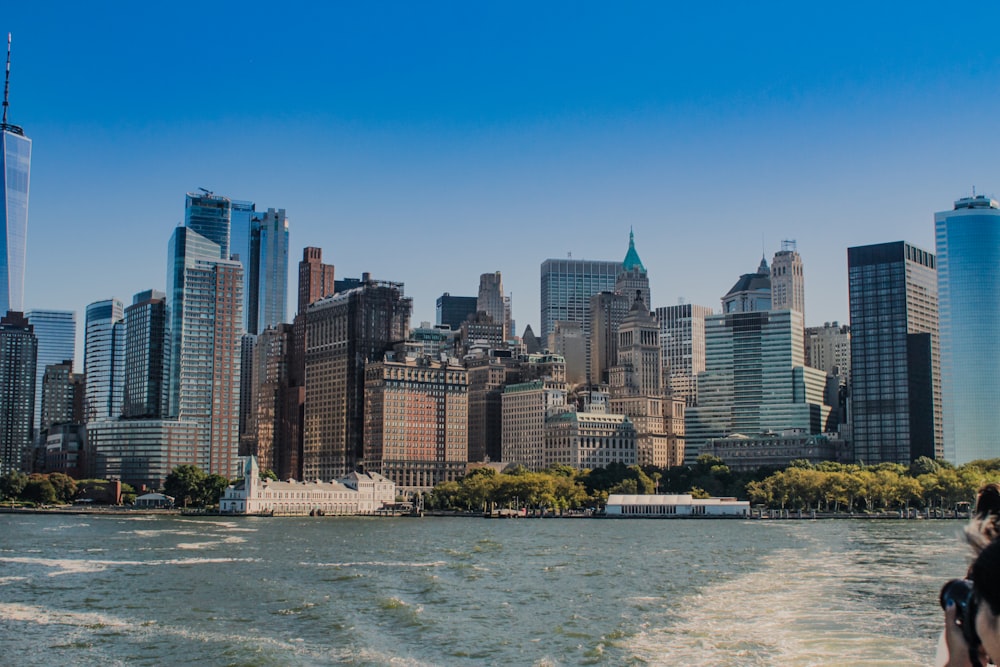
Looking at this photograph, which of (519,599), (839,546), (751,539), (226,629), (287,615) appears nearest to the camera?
(226,629)

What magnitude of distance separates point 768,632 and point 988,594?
43.5m

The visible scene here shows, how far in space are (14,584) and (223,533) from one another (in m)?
70.9

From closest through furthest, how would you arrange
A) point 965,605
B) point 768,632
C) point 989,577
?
1. point 989,577
2. point 965,605
3. point 768,632

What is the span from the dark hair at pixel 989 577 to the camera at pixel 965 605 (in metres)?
0.15

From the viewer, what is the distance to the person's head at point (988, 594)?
30.1 ft

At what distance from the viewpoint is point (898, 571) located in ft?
268

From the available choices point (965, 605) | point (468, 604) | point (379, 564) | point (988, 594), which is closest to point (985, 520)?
point (965, 605)

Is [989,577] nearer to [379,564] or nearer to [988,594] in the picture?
[988,594]

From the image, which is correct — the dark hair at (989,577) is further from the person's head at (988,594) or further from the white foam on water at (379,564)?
the white foam on water at (379,564)

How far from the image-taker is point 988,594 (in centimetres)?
923

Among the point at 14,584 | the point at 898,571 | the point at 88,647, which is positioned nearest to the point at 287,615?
the point at 88,647

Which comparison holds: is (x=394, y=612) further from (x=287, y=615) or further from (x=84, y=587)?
(x=84, y=587)

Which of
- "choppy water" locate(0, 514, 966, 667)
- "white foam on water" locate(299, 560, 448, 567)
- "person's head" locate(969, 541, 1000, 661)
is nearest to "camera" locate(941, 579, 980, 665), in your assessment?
"person's head" locate(969, 541, 1000, 661)

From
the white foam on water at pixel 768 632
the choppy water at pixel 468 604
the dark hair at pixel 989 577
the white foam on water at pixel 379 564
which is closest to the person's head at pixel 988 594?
the dark hair at pixel 989 577
